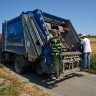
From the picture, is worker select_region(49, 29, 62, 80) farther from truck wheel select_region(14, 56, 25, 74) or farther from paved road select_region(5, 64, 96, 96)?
truck wheel select_region(14, 56, 25, 74)

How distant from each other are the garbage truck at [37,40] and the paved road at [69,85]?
1.34ft

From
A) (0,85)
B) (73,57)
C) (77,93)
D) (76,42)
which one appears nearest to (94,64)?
(76,42)

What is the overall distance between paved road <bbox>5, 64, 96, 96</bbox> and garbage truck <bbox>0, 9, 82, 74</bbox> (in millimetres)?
408

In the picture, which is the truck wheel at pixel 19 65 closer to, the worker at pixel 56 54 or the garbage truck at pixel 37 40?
the garbage truck at pixel 37 40

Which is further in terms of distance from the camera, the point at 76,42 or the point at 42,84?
the point at 76,42

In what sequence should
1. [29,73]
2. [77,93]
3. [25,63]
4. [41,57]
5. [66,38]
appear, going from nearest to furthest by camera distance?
[77,93], [41,57], [25,63], [29,73], [66,38]

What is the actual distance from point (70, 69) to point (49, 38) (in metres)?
1.48

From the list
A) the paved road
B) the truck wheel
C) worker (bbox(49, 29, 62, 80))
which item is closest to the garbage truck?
the truck wheel

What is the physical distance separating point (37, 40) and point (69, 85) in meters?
1.91

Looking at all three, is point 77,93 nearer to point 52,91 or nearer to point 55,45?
point 52,91

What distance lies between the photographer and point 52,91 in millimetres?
4098

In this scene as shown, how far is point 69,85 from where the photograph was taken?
180 inches

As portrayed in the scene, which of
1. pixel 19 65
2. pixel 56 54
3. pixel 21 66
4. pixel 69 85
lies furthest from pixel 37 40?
pixel 69 85

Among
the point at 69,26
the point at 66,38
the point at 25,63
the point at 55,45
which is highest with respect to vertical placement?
Result: the point at 69,26
